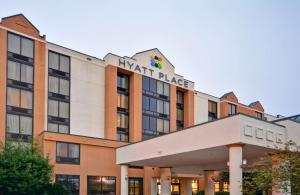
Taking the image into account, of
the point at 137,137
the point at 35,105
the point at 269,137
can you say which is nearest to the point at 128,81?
the point at 137,137

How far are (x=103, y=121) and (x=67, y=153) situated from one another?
869 cm

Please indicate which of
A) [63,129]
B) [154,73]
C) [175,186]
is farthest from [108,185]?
[154,73]

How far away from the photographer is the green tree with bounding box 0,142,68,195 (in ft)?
103

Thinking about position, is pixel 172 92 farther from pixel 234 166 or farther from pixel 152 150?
pixel 234 166

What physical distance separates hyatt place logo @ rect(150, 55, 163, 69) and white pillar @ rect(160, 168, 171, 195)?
16.6 meters

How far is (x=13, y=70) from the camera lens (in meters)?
39.8

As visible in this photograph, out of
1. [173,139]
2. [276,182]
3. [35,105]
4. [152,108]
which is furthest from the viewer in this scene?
[152,108]

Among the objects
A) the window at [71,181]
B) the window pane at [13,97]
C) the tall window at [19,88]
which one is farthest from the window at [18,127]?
the window at [71,181]

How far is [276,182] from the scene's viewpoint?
21.2 m

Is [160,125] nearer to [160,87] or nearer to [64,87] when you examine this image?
[160,87]

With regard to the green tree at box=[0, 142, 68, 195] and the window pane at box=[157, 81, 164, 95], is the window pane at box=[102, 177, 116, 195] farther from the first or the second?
the window pane at box=[157, 81, 164, 95]

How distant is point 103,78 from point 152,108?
26.7 ft

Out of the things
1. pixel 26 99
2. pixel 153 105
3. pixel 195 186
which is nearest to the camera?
pixel 26 99

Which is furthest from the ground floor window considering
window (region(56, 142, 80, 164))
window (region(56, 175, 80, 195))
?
window (region(56, 142, 80, 164))
